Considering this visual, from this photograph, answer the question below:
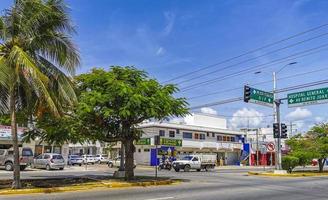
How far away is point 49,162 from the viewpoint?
1679 inches

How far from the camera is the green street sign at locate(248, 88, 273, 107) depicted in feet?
107

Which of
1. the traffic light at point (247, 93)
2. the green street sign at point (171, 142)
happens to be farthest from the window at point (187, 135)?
the traffic light at point (247, 93)

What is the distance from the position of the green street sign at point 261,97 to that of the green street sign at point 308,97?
1.74 meters

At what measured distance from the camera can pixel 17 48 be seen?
57.5ft

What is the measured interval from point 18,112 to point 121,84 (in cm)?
536

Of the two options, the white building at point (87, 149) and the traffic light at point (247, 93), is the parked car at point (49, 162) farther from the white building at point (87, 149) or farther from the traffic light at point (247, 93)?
the white building at point (87, 149)

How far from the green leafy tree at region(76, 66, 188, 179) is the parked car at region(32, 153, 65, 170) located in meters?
19.3

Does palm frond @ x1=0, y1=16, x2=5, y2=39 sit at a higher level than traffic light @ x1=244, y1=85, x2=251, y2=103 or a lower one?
higher

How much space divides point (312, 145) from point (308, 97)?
12.9 metres

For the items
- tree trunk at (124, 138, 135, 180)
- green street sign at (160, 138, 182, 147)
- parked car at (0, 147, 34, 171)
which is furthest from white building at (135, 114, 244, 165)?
tree trunk at (124, 138, 135, 180)

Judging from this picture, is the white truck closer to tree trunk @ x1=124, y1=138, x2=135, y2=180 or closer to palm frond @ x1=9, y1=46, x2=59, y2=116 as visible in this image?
tree trunk @ x1=124, y1=138, x2=135, y2=180

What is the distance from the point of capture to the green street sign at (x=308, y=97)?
30688mm

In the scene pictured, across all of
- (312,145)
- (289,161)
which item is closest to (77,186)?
(289,161)

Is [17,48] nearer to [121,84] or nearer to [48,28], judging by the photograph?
[48,28]
